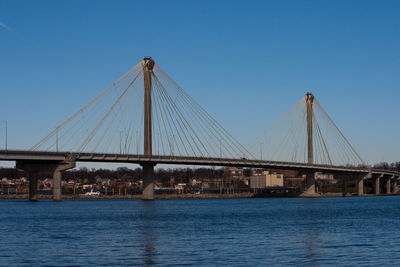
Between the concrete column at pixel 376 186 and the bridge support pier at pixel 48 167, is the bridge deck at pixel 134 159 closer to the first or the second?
the bridge support pier at pixel 48 167

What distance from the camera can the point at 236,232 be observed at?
43.1 m

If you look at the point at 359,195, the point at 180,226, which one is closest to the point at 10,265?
the point at 180,226

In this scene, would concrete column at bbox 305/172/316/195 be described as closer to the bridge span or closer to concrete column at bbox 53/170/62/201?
the bridge span

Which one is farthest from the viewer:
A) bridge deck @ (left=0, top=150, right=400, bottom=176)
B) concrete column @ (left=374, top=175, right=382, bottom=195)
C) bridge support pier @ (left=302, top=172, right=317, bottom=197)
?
concrete column @ (left=374, top=175, right=382, bottom=195)

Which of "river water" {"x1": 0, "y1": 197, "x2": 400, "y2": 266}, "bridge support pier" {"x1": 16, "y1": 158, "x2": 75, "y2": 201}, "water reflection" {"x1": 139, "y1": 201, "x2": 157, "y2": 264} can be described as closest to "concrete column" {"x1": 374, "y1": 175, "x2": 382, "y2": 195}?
"bridge support pier" {"x1": 16, "y1": 158, "x2": 75, "y2": 201}

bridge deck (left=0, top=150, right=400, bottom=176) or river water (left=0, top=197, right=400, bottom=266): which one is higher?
bridge deck (left=0, top=150, right=400, bottom=176)

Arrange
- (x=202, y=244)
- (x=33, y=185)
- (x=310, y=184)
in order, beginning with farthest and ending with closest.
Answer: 1. (x=310, y=184)
2. (x=33, y=185)
3. (x=202, y=244)

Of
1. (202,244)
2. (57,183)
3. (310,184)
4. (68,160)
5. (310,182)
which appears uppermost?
(68,160)

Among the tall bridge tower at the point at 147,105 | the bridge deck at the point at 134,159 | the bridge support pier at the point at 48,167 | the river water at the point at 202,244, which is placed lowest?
the river water at the point at 202,244

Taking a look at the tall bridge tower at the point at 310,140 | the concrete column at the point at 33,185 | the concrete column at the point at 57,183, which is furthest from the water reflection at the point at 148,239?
the tall bridge tower at the point at 310,140

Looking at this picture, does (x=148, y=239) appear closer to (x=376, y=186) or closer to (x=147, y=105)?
(x=147, y=105)

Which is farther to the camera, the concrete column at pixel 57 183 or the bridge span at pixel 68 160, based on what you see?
the concrete column at pixel 57 183

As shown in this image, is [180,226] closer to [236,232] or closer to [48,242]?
[236,232]

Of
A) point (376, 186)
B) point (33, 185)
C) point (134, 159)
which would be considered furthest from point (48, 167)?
point (376, 186)
